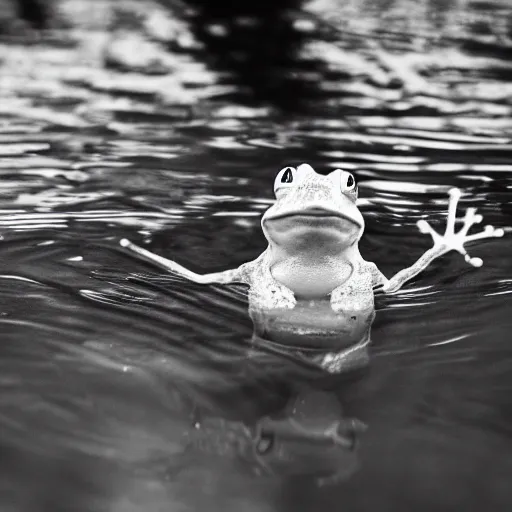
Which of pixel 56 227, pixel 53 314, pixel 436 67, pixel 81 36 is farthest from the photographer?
pixel 81 36

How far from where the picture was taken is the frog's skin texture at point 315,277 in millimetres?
3252

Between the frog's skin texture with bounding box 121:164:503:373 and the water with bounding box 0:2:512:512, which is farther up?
the frog's skin texture with bounding box 121:164:503:373

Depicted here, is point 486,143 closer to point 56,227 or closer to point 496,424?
point 56,227

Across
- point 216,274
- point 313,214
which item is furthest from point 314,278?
point 216,274

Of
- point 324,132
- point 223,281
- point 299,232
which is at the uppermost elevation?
point 299,232

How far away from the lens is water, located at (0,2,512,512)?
2666 mm

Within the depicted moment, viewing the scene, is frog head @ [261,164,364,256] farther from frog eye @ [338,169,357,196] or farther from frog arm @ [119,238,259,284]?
frog arm @ [119,238,259,284]

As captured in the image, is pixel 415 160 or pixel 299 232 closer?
pixel 299 232

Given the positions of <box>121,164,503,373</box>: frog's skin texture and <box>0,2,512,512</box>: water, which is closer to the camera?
<box>0,2,512,512</box>: water

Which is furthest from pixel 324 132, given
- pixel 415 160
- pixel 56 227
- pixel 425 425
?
pixel 425 425

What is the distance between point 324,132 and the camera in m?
7.75

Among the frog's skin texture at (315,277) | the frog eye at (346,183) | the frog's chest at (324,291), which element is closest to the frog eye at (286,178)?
the frog's skin texture at (315,277)

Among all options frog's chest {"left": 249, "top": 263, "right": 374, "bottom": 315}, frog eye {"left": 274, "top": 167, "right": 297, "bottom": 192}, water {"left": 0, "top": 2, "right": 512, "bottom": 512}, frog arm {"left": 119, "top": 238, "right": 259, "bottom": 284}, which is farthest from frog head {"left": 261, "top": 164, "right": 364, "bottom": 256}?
water {"left": 0, "top": 2, "right": 512, "bottom": 512}

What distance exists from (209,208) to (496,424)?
3.20 m
